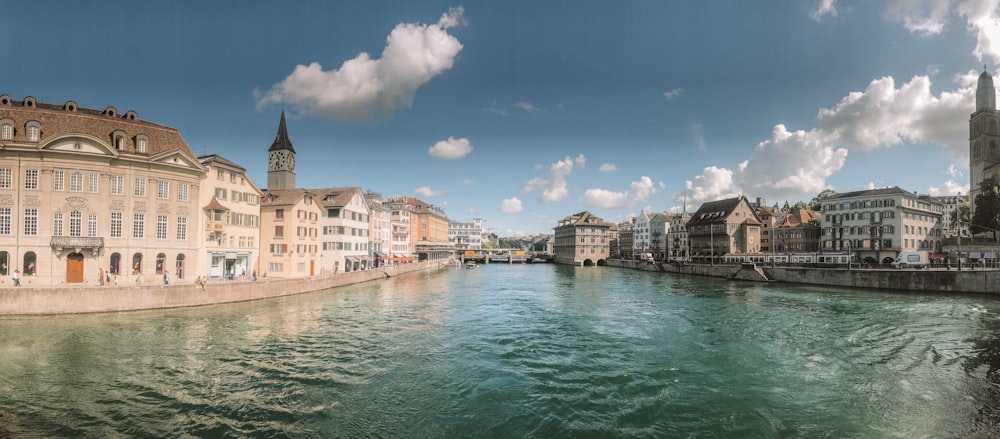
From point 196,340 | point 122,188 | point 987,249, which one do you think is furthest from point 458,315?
point 987,249

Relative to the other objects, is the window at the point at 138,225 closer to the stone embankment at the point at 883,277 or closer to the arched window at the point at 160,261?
the arched window at the point at 160,261

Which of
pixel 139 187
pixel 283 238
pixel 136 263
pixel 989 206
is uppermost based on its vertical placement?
pixel 139 187

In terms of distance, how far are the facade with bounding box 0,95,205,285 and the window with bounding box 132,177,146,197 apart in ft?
0.20

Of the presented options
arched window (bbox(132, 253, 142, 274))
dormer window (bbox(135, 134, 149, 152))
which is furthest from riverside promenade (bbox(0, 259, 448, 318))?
dormer window (bbox(135, 134, 149, 152))

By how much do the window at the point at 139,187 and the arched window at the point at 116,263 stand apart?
4.88 metres

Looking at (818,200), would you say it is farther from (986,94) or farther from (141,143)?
(141,143)

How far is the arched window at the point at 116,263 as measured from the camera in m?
33.0

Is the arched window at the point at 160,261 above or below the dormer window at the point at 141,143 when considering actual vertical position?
below

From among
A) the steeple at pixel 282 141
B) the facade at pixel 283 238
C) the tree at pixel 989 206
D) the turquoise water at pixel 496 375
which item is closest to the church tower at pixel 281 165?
the steeple at pixel 282 141

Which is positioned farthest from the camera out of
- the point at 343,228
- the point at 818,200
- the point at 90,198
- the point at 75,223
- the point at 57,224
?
the point at 818,200

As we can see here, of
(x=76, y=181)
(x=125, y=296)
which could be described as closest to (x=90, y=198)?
(x=76, y=181)

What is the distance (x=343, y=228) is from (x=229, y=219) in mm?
16256

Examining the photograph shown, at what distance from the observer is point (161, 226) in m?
35.4

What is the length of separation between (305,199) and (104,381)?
37067mm
